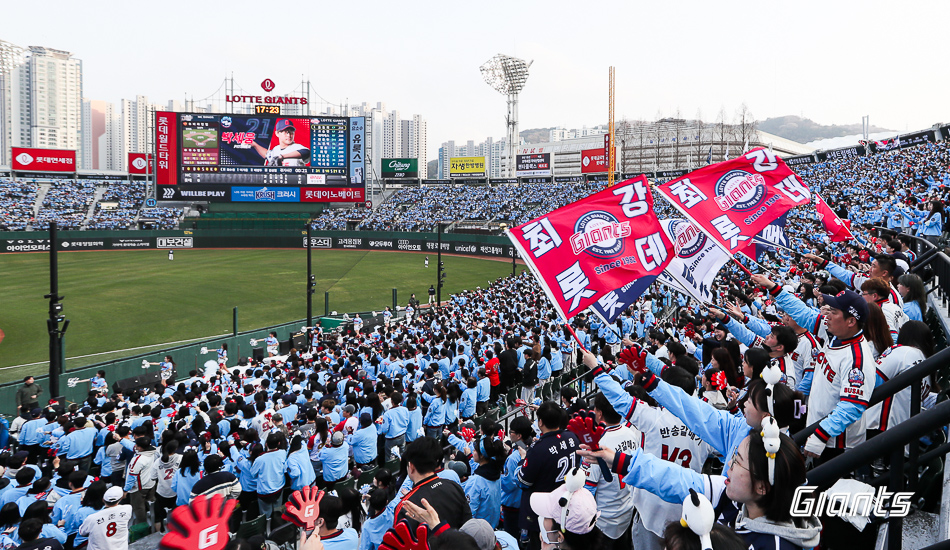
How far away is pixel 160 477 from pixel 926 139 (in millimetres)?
55338

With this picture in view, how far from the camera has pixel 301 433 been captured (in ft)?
29.7

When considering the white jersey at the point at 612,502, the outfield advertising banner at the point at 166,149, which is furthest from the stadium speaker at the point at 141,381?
the outfield advertising banner at the point at 166,149

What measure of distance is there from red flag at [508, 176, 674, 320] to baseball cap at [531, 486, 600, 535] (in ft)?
10.2

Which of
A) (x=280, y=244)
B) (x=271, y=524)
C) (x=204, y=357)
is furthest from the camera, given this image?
(x=280, y=244)

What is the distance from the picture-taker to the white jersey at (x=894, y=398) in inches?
182

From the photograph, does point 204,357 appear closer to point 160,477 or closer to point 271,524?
point 160,477

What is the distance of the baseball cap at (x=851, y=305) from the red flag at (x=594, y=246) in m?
2.34

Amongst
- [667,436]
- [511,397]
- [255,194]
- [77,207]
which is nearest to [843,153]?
[511,397]

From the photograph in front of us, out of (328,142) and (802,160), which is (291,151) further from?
(802,160)

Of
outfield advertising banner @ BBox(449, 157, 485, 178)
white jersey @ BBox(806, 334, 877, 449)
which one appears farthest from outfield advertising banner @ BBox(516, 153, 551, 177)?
white jersey @ BBox(806, 334, 877, 449)

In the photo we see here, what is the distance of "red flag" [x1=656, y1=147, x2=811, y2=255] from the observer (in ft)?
27.9

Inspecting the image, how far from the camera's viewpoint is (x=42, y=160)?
250 ft

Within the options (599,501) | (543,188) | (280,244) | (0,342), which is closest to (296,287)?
(0,342)

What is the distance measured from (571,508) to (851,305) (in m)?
3.06
